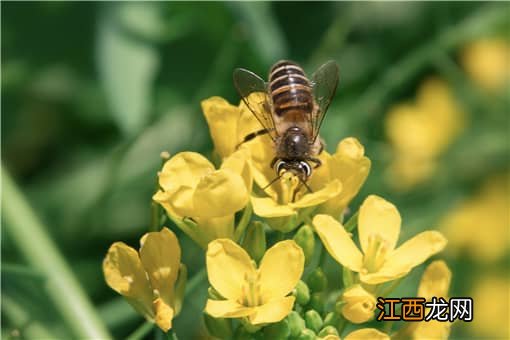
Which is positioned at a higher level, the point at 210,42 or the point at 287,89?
the point at 210,42

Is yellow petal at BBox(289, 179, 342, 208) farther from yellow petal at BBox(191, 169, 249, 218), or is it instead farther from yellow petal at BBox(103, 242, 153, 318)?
yellow petal at BBox(103, 242, 153, 318)

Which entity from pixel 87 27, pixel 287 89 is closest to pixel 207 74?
pixel 87 27

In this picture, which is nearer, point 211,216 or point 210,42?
point 211,216

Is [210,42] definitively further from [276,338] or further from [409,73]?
[276,338]

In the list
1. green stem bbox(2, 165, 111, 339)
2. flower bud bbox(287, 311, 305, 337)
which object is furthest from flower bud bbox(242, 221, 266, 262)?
green stem bbox(2, 165, 111, 339)

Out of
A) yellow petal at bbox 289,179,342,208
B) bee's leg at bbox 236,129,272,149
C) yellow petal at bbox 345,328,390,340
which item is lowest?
yellow petal at bbox 345,328,390,340

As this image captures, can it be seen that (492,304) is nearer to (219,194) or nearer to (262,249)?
(262,249)
